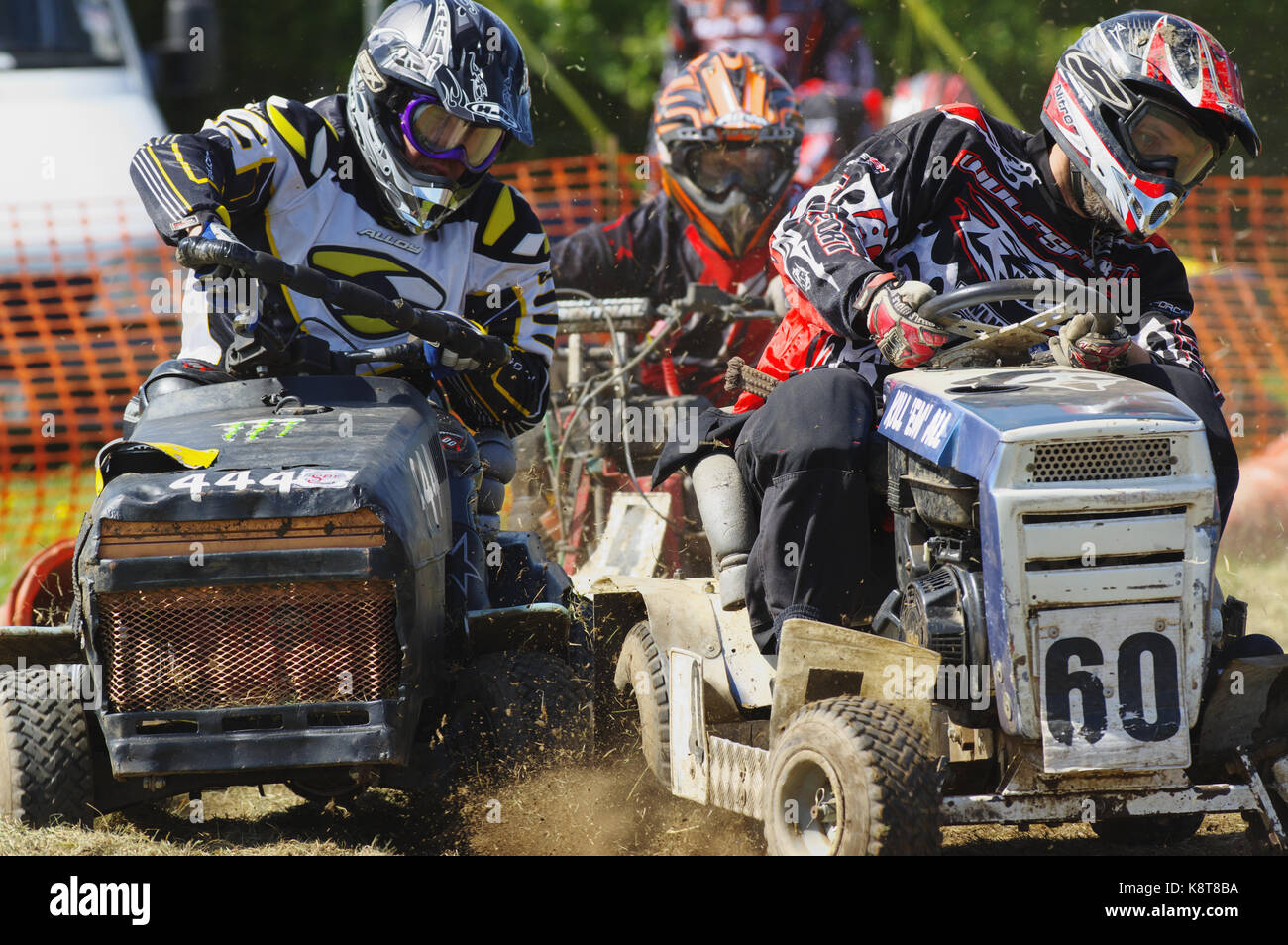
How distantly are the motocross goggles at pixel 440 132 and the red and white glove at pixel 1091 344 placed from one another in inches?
69.7

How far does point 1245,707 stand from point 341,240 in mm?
2859

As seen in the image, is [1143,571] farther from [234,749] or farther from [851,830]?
[234,749]

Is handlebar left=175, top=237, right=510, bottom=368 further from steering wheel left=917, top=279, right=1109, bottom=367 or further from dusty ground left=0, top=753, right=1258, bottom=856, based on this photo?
steering wheel left=917, top=279, right=1109, bottom=367

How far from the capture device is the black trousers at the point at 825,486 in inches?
143

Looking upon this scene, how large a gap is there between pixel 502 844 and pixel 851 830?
1184mm

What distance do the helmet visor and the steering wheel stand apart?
1.37 feet

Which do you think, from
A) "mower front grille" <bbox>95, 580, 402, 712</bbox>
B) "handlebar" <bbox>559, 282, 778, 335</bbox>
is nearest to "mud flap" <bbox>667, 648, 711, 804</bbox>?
"mower front grille" <bbox>95, 580, 402, 712</bbox>

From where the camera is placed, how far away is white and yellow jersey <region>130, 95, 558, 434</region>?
4246mm

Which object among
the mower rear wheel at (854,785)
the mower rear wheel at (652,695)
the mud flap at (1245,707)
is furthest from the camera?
the mower rear wheel at (652,695)

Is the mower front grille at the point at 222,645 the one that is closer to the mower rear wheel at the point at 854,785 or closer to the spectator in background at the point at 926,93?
the mower rear wheel at the point at 854,785

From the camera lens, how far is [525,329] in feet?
16.4

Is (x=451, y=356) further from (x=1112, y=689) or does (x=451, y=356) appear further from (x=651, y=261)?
(x=651, y=261)

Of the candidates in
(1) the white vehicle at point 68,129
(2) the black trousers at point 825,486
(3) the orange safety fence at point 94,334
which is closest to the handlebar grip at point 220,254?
(2) the black trousers at point 825,486
